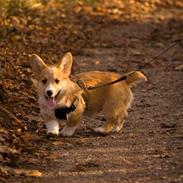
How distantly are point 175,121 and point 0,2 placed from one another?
477 cm

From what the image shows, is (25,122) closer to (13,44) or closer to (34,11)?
(13,44)

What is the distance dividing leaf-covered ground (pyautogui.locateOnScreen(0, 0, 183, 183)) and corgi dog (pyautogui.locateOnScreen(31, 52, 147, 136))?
0.53 ft

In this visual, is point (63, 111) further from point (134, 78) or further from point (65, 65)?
point (134, 78)

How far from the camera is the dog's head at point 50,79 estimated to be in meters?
7.63

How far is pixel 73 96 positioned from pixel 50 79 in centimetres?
35

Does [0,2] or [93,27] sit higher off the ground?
[0,2]

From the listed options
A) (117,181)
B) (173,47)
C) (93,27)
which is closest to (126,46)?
(173,47)

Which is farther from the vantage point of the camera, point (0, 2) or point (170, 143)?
point (0, 2)

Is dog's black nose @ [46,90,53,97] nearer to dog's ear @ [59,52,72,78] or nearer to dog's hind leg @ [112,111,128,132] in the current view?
dog's ear @ [59,52,72,78]

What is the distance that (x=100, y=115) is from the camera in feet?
29.9

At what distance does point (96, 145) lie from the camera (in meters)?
7.66

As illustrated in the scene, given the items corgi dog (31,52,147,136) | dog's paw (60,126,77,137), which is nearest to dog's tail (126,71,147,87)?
corgi dog (31,52,147,136)

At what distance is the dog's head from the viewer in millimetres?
7629

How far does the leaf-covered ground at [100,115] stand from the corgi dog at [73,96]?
0.53 feet
